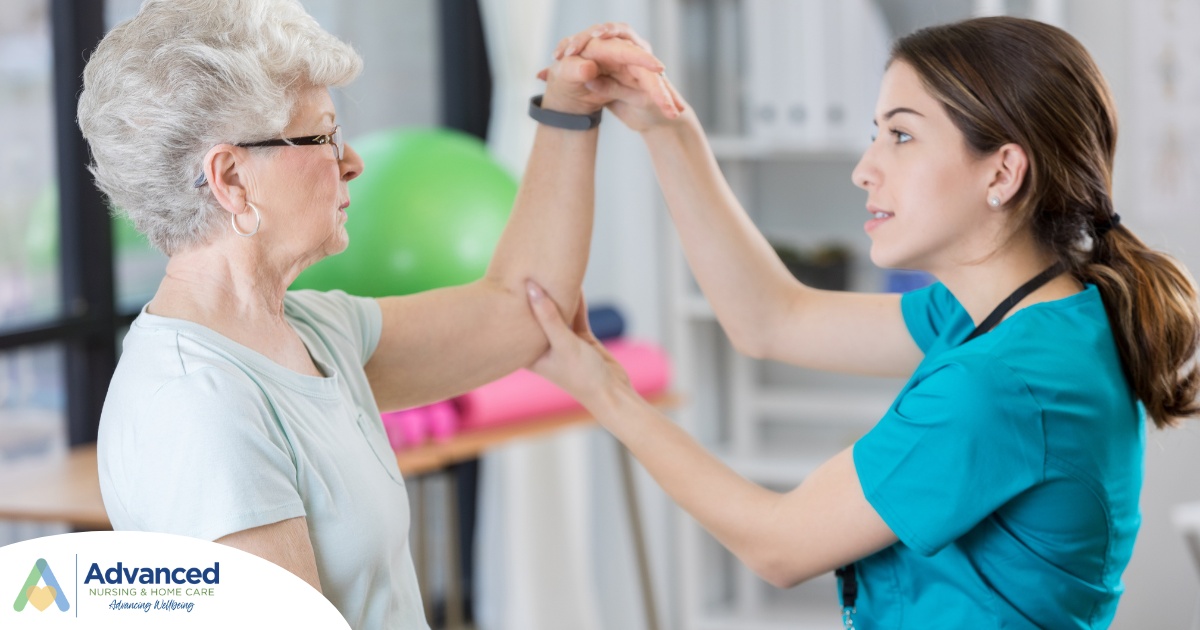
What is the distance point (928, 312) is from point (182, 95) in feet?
3.18

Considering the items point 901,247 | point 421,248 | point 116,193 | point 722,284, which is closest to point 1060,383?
point 901,247

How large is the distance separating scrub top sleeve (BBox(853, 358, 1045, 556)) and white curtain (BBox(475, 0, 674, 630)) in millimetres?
2056

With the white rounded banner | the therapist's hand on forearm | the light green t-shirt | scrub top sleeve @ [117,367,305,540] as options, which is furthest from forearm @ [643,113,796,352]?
the white rounded banner

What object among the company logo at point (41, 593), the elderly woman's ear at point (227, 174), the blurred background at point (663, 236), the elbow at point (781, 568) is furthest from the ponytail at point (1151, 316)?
the blurred background at point (663, 236)

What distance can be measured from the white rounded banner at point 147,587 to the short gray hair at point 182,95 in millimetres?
350

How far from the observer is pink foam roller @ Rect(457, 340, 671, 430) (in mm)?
2689

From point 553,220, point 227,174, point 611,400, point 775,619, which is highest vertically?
point 227,174

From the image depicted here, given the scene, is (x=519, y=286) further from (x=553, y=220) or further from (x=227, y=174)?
(x=227, y=174)

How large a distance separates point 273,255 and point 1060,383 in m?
0.83

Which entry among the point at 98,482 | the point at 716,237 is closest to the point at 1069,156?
the point at 716,237

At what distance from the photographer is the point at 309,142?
130cm

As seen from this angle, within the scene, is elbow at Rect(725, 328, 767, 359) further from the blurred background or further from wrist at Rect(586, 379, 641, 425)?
the blurred background

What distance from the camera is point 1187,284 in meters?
1.45

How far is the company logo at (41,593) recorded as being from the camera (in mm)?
1032
